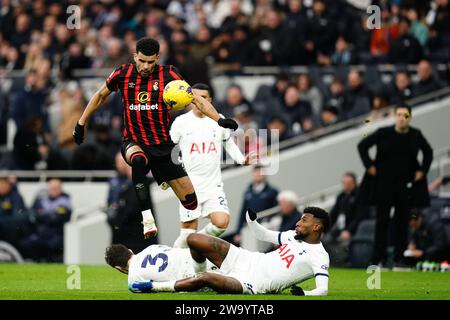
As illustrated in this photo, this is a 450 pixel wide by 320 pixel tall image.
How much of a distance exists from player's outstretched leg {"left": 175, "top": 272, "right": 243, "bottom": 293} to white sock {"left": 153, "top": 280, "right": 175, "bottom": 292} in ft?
0.28

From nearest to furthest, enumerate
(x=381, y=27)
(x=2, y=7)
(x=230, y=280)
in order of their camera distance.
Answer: (x=230, y=280), (x=381, y=27), (x=2, y=7)

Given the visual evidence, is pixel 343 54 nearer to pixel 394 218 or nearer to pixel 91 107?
pixel 394 218

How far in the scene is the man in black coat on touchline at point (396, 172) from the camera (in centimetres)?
1802

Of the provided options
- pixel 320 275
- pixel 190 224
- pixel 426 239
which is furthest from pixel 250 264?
pixel 426 239

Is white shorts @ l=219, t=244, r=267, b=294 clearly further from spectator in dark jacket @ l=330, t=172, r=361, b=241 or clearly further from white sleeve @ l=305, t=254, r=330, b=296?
spectator in dark jacket @ l=330, t=172, r=361, b=241

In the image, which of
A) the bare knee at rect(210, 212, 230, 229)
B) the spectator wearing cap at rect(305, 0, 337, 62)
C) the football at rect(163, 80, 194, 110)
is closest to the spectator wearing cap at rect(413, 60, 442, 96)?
the spectator wearing cap at rect(305, 0, 337, 62)

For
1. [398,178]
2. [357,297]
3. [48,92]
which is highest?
[48,92]

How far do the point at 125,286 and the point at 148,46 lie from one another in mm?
2916

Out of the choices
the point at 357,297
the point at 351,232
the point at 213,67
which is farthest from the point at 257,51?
the point at 357,297

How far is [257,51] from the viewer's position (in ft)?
79.7

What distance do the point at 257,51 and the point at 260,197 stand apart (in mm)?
4484

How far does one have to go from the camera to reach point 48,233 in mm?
21781
